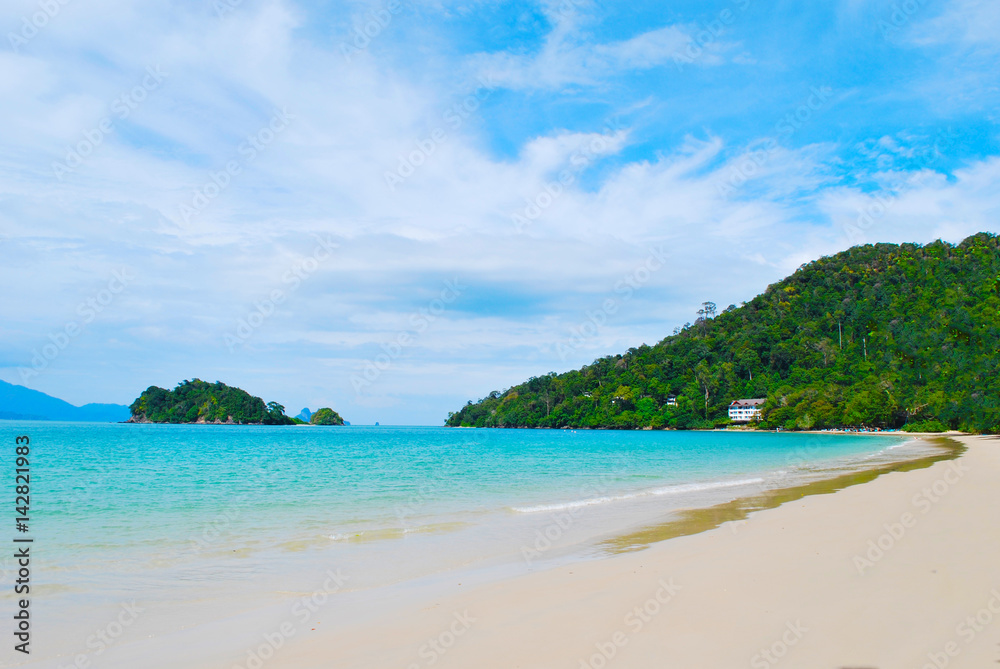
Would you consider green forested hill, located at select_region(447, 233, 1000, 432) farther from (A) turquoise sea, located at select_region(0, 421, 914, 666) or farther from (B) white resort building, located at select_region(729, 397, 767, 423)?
(A) turquoise sea, located at select_region(0, 421, 914, 666)

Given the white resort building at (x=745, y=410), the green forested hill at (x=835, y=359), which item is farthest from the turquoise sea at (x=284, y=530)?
the white resort building at (x=745, y=410)

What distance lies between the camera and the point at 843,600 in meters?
6.62

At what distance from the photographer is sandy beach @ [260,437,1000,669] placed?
5.19 metres

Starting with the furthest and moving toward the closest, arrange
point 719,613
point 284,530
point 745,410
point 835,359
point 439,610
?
point 745,410 < point 835,359 < point 284,530 < point 439,610 < point 719,613

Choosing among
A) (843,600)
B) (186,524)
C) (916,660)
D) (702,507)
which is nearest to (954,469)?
(702,507)

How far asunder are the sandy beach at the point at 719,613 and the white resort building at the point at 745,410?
132 metres

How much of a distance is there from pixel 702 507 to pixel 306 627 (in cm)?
1258

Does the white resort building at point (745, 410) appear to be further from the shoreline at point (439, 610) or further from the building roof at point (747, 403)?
the shoreline at point (439, 610)

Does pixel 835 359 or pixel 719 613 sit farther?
pixel 835 359

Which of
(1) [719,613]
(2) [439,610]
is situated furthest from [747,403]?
(2) [439,610]

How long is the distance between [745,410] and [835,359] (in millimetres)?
21675

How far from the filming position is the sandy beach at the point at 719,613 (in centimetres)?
519

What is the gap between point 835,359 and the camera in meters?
126

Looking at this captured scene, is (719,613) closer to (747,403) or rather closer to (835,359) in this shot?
(835,359)
